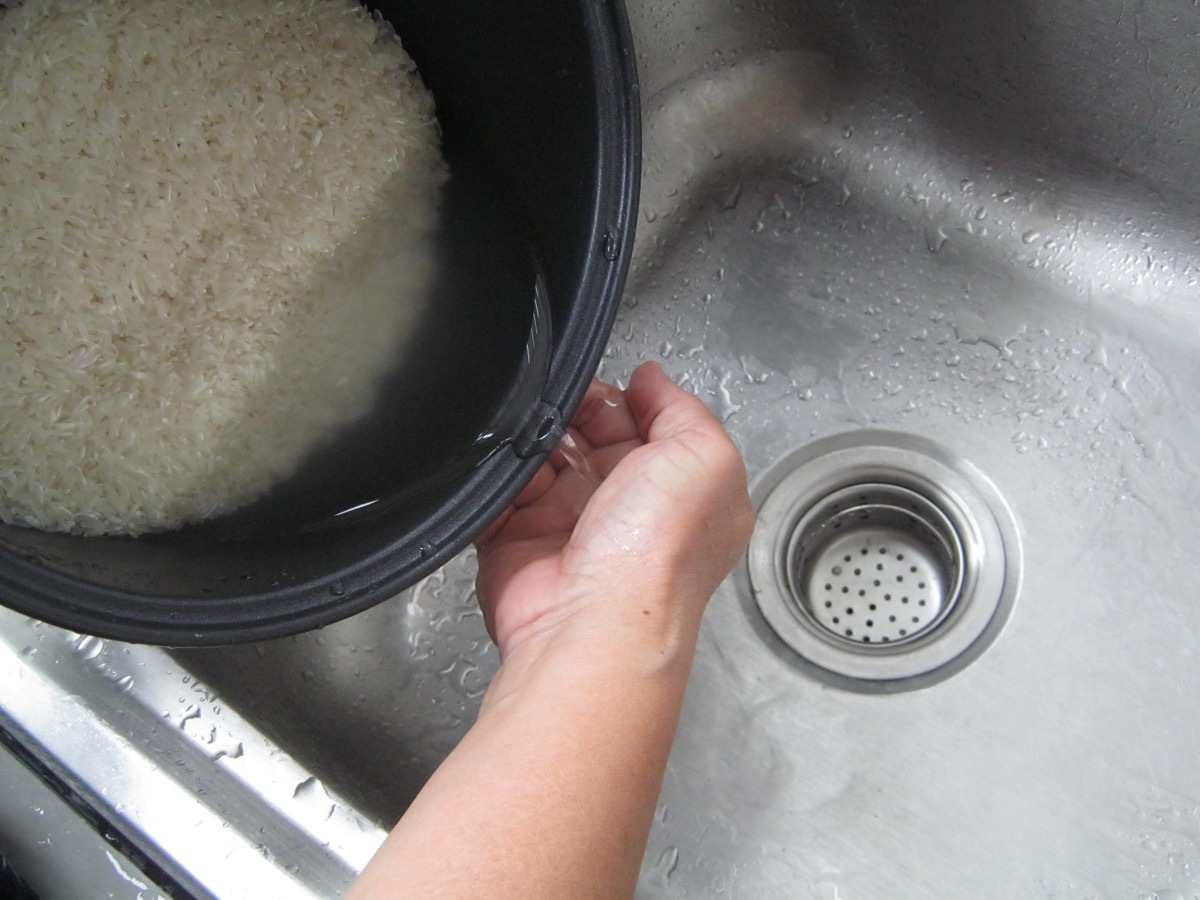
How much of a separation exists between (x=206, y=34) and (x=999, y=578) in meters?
0.67

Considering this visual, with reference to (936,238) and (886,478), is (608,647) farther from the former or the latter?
(936,238)

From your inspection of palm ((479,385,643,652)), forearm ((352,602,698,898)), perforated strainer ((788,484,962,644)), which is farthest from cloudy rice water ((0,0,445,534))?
perforated strainer ((788,484,962,644))

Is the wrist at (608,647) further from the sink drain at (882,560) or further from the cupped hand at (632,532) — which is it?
the sink drain at (882,560)

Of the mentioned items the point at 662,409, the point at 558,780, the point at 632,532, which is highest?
the point at 662,409

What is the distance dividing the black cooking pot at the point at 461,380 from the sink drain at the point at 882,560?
280 mm

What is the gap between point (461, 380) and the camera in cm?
69

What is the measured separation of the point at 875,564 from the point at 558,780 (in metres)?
0.43

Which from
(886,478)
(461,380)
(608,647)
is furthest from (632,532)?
(886,478)

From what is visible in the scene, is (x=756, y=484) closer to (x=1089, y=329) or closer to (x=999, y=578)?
(x=999, y=578)

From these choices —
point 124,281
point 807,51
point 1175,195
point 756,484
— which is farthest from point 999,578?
point 124,281

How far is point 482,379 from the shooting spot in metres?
0.68

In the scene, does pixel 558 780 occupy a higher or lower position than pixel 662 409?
lower

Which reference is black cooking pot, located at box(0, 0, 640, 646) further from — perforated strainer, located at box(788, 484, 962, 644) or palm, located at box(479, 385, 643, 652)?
perforated strainer, located at box(788, 484, 962, 644)

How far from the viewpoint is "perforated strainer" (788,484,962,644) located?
0.79m
